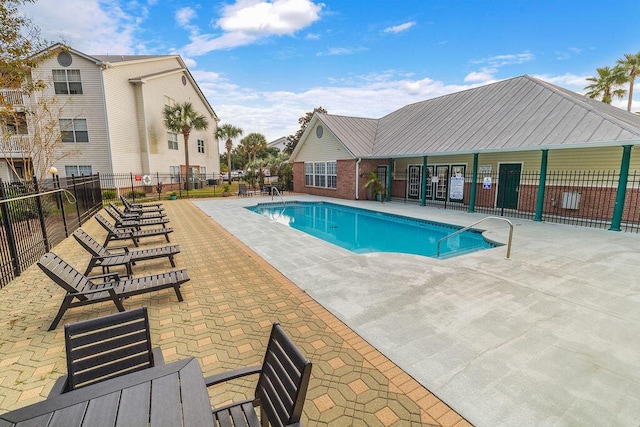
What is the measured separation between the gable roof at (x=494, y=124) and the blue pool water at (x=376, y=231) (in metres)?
3.95

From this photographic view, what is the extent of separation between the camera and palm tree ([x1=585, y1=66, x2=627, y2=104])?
26.0m

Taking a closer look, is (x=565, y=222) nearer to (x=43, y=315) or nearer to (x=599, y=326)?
(x=599, y=326)

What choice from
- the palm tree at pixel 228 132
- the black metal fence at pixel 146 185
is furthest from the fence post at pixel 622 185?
the palm tree at pixel 228 132

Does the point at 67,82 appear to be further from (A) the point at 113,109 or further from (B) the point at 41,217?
(B) the point at 41,217

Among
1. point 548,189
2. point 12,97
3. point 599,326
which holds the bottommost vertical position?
point 599,326

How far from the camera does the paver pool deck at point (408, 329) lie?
2.77 meters

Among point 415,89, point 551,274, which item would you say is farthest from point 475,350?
point 415,89

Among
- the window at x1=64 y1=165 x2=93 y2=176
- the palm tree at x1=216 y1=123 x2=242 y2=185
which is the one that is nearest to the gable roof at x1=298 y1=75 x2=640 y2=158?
the palm tree at x1=216 y1=123 x2=242 y2=185

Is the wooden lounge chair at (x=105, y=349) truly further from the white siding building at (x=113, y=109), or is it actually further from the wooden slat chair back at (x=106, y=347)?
the white siding building at (x=113, y=109)

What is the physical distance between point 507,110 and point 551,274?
1118 cm

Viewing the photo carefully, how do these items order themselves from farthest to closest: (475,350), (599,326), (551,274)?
(551,274), (599,326), (475,350)

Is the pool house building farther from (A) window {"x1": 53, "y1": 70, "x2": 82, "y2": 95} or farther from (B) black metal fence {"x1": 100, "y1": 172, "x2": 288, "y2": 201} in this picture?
(A) window {"x1": 53, "y1": 70, "x2": 82, "y2": 95}

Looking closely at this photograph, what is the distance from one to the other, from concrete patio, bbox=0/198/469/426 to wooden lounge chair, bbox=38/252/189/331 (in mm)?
371

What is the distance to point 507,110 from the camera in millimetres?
14211
